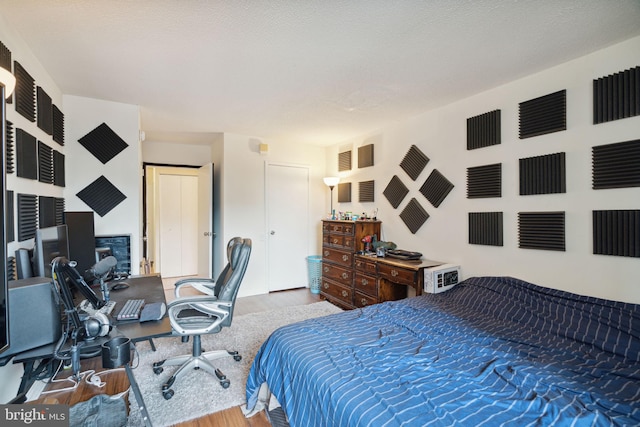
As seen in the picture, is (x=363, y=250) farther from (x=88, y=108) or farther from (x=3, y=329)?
(x=88, y=108)

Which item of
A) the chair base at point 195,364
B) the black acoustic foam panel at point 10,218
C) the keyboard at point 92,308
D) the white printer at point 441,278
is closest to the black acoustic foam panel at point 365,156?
the white printer at point 441,278

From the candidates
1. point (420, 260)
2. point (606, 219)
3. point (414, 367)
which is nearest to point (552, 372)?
point (414, 367)

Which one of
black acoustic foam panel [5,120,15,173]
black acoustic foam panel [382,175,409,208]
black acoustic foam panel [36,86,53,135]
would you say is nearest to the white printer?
black acoustic foam panel [382,175,409,208]

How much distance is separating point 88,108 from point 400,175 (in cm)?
365

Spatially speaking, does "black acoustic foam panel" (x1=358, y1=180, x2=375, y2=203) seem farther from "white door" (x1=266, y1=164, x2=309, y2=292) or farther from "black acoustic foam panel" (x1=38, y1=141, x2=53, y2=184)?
"black acoustic foam panel" (x1=38, y1=141, x2=53, y2=184)

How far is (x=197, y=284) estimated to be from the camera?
2.70 meters

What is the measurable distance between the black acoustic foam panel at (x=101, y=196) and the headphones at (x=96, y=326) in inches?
86.2

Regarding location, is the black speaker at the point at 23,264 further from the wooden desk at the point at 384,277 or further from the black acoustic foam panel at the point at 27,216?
the wooden desk at the point at 384,277

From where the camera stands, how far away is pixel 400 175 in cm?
367

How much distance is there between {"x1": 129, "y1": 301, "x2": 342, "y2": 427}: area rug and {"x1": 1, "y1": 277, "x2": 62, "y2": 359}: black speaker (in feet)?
2.77

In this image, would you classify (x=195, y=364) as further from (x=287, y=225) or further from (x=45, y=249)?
(x=287, y=225)

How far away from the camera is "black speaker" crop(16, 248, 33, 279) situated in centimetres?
159

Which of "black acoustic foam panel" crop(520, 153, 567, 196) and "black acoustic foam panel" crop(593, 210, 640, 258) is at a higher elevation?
"black acoustic foam panel" crop(520, 153, 567, 196)

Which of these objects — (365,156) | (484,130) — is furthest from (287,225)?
(484,130)
